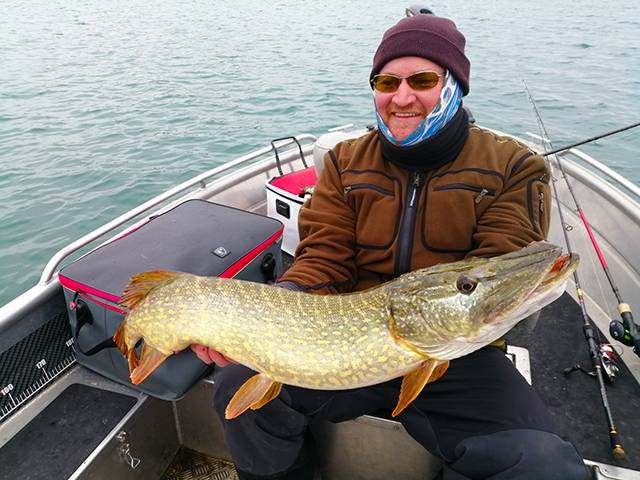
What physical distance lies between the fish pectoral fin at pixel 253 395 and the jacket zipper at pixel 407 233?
74 cm

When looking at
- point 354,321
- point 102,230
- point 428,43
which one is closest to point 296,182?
point 102,230

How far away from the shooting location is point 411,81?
2.05 m

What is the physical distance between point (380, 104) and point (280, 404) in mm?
1318

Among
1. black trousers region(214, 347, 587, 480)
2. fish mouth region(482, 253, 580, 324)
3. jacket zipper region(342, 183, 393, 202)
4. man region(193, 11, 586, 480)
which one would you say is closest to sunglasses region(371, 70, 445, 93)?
man region(193, 11, 586, 480)

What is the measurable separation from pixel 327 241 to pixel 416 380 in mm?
810

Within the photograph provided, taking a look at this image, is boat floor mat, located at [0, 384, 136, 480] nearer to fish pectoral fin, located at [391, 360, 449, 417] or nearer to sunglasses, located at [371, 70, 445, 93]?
fish pectoral fin, located at [391, 360, 449, 417]

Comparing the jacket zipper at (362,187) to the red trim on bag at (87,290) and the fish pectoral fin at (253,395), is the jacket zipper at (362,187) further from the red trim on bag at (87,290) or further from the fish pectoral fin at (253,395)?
the red trim on bag at (87,290)

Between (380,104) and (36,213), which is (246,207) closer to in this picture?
(380,104)

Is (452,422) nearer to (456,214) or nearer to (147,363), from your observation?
(456,214)

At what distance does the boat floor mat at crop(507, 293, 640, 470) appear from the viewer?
7.30 feet

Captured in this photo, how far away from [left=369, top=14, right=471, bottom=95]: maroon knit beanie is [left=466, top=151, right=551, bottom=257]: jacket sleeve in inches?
18.7

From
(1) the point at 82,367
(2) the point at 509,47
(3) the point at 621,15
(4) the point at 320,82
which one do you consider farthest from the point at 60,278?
(3) the point at 621,15

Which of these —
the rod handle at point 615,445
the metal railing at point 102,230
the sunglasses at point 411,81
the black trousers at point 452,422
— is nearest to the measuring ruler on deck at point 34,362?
the metal railing at point 102,230

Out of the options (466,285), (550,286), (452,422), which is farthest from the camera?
(452,422)
